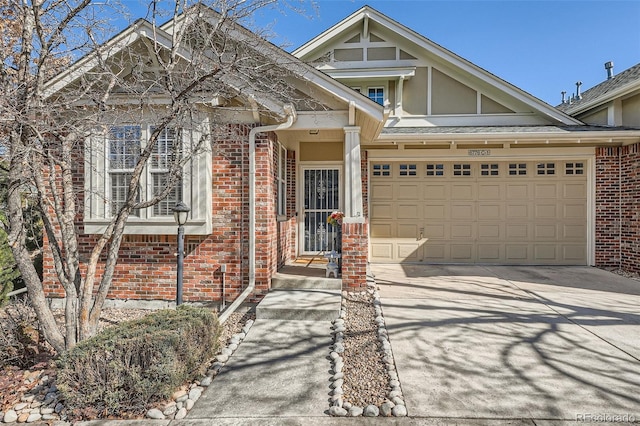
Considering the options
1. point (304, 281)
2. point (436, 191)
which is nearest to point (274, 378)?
point (304, 281)

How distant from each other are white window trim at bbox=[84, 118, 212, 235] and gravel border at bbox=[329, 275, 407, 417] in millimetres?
2747

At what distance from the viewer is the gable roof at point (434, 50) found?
8641 mm

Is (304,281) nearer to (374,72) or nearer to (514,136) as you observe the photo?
(514,136)

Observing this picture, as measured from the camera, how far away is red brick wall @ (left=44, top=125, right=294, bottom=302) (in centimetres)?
568

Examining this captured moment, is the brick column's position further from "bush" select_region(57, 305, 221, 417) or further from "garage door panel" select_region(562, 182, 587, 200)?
"garage door panel" select_region(562, 182, 587, 200)

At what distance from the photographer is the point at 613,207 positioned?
8273mm

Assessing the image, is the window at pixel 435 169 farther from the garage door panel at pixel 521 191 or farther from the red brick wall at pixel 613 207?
the red brick wall at pixel 613 207

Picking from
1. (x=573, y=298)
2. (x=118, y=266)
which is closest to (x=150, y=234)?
(x=118, y=266)

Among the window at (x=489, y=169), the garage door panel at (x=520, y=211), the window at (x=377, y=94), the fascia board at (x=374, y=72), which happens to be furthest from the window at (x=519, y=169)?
the window at (x=377, y=94)

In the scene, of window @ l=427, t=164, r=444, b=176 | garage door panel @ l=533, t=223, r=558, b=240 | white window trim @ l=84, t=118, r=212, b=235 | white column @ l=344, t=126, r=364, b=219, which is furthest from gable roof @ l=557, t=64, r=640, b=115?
white window trim @ l=84, t=118, r=212, b=235

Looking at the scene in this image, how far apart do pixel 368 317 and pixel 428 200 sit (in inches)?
186

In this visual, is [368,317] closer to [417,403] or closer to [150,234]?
[417,403]

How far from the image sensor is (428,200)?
874 centimetres

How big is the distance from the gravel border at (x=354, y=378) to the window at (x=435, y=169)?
4.77 metres
